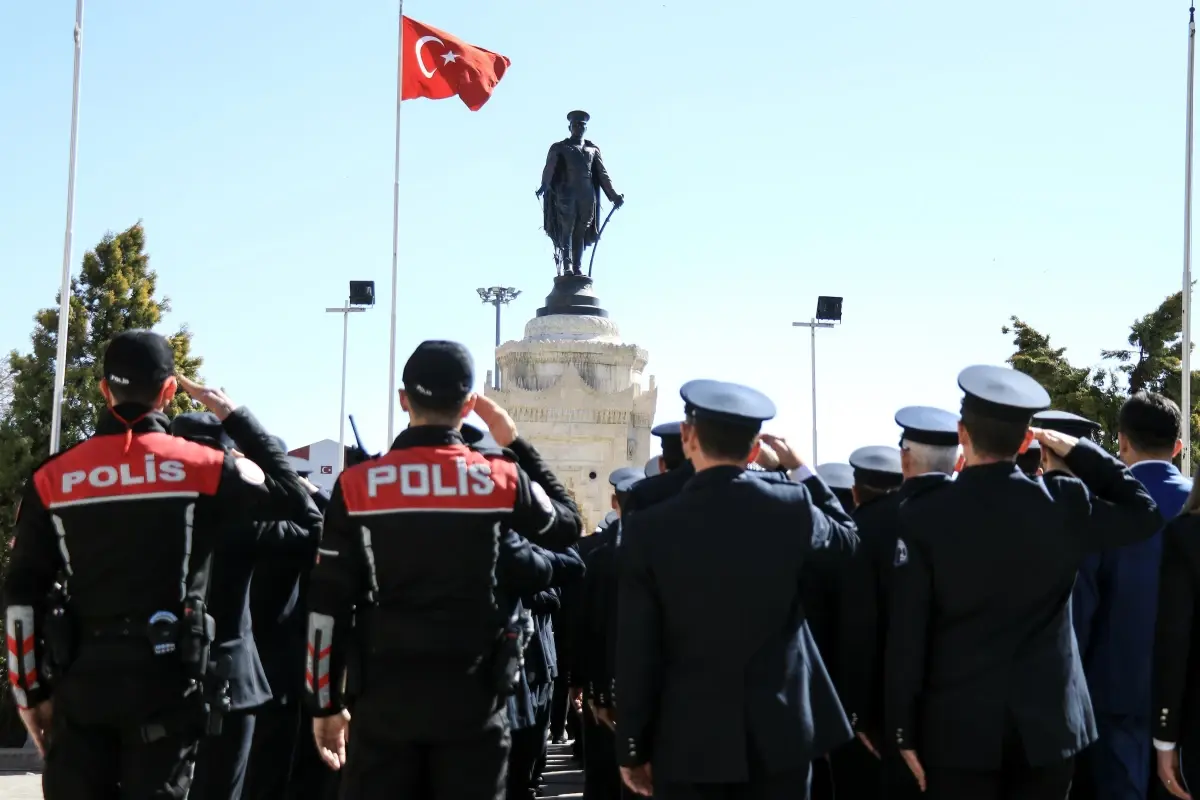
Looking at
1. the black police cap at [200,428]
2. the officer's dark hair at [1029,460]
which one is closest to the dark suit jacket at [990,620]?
the officer's dark hair at [1029,460]

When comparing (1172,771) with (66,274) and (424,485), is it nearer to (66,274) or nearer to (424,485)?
(424,485)

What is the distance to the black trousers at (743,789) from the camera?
3814 millimetres

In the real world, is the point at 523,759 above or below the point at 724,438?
below

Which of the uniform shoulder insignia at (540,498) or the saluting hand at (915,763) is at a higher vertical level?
the uniform shoulder insignia at (540,498)

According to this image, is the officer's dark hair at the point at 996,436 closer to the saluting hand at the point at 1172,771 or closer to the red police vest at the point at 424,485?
the saluting hand at the point at 1172,771

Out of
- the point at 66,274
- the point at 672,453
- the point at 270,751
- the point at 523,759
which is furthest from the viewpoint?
the point at 66,274

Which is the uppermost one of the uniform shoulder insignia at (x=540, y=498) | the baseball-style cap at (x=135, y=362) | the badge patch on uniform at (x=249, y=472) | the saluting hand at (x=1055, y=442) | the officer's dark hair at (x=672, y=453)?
the baseball-style cap at (x=135, y=362)

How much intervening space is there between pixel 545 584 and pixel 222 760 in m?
1.57

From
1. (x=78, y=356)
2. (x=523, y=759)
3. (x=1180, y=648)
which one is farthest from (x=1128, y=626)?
(x=78, y=356)

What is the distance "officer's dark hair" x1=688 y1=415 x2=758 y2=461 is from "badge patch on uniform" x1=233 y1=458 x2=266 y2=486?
1.45 meters

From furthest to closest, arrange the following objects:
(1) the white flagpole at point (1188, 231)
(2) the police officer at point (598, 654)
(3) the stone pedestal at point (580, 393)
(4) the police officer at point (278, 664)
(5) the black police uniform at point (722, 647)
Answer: (3) the stone pedestal at point (580, 393) → (1) the white flagpole at point (1188, 231) → (2) the police officer at point (598, 654) → (4) the police officer at point (278, 664) → (5) the black police uniform at point (722, 647)

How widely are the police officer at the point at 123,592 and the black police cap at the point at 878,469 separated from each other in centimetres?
250

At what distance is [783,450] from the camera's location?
4.47 m

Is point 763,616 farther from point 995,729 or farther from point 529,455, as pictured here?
point 529,455
